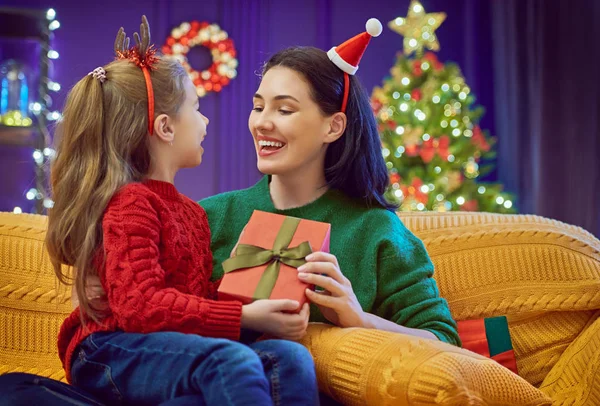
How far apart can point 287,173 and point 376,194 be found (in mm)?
252

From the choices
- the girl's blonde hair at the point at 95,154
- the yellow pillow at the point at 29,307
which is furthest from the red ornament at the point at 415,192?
the girl's blonde hair at the point at 95,154

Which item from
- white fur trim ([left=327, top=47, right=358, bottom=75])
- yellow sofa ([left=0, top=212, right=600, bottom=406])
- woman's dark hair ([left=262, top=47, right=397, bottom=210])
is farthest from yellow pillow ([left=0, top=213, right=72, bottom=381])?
white fur trim ([left=327, top=47, right=358, bottom=75])

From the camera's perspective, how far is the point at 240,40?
620cm

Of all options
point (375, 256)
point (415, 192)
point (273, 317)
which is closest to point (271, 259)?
point (273, 317)

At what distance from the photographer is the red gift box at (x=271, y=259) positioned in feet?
5.40

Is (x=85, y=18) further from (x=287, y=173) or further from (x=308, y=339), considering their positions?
(x=308, y=339)

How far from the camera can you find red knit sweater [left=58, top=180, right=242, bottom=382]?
60.2 inches

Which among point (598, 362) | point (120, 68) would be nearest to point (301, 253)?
point (120, 68)

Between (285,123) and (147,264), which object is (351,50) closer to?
(285,123)

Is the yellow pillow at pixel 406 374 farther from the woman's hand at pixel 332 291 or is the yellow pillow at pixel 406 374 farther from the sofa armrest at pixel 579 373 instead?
the sofa armrest at pixel 579 373

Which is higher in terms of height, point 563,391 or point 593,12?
point 593,12

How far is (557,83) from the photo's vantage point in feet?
17.1

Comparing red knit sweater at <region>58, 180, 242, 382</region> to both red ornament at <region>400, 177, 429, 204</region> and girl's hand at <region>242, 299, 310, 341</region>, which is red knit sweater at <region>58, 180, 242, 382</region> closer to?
girl's hand at <region>242, 299, 310, 341</region>

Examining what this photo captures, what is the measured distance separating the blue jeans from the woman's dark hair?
675mm
